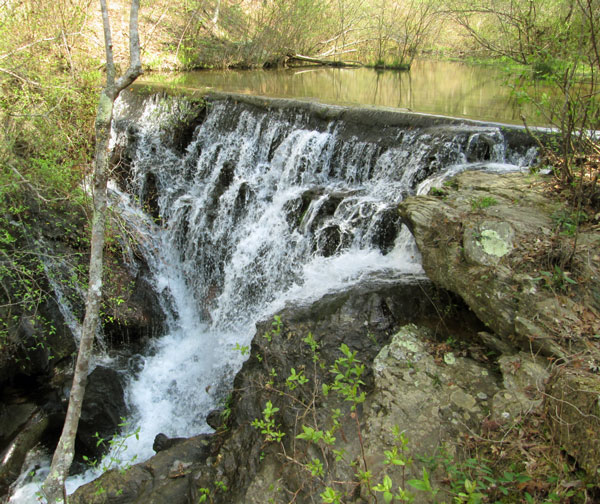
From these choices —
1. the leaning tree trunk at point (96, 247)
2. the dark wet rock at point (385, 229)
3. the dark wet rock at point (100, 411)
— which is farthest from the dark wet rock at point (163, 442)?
the dark wet rock at point (385, 229)

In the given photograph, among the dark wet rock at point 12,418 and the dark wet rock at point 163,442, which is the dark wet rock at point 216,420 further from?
the dark wet rock at point 12,418

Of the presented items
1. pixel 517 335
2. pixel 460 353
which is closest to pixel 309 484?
pixel 460 353

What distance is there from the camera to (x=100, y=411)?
5.76 meters

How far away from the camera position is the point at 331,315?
4566 millimetres

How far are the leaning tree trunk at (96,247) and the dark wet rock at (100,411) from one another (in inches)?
83.7

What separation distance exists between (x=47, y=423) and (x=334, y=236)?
16.0 ft

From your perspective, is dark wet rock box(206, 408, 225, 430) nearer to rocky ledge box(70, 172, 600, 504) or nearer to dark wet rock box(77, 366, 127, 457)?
rocky ledge box(70, 172, 600, 504)

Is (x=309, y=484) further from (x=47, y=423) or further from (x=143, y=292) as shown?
(x=143, y=292)

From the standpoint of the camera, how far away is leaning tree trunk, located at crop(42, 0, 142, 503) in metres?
3.43

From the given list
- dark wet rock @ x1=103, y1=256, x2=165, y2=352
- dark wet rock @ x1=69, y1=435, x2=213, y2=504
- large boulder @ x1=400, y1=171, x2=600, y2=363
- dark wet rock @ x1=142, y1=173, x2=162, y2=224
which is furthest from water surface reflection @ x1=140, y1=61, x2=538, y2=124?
dark wet rock @ x1=69, y1=435, x2=213, y2=504

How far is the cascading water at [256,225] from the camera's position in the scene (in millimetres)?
5766

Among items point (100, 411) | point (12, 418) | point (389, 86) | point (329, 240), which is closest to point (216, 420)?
point (100, 411)

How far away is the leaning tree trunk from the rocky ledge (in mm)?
840

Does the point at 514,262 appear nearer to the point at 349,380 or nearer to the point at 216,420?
the point at 349,380
